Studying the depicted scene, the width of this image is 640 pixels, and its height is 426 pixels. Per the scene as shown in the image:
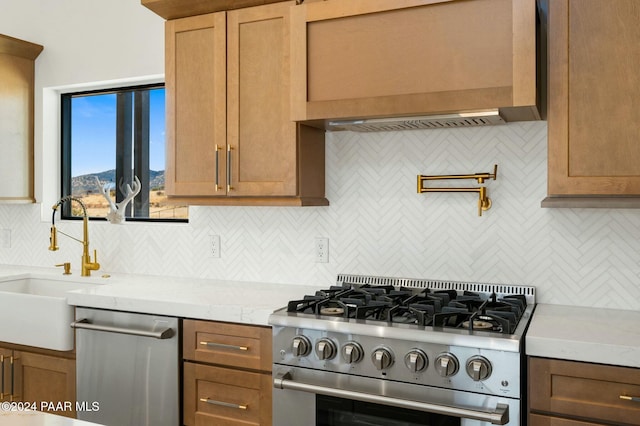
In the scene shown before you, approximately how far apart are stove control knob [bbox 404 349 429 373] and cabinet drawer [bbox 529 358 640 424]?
0.33 meters

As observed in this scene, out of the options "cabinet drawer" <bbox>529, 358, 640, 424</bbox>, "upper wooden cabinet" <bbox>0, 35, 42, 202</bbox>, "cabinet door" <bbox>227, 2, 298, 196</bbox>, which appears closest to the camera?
Result: "cabinet drawer" <bbox>529, 358, 640, 424</bbox>

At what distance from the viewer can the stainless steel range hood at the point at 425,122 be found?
2.18 metres

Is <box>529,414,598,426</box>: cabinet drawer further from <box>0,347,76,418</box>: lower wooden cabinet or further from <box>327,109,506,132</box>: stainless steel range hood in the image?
<box>0,347,76,418</box>: lower wooden cabinet

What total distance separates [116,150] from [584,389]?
291 cm

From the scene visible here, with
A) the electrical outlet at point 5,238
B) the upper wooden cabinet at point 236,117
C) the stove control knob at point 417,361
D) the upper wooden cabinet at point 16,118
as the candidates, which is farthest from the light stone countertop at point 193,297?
the electrical outlet at point 5,238

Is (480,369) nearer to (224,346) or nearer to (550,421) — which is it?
(550,421)

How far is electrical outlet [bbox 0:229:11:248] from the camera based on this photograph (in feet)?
12.3

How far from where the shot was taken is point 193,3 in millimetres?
2633

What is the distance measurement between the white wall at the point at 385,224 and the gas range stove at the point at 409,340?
232 mm

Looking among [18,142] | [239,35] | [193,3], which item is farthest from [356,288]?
[18,142]

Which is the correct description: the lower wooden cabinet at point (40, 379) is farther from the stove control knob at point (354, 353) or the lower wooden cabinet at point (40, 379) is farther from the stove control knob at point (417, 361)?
the stove control knob at point (417, 361)

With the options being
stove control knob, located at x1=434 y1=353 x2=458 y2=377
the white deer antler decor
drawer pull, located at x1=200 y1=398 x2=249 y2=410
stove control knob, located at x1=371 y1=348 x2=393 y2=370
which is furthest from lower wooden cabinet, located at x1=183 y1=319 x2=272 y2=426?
the white deer antler decor

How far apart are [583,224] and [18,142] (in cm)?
316

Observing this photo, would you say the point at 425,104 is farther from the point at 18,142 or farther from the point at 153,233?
the point at 18,142
